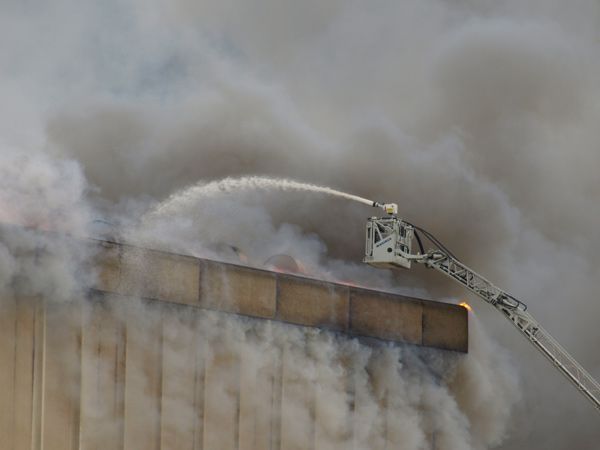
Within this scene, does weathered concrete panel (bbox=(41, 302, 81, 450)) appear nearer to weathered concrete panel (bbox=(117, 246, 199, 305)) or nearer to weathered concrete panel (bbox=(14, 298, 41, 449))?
weathered concrete panel (bbox=(14, 298, 41, 449))

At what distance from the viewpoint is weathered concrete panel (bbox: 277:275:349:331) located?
1048 inches

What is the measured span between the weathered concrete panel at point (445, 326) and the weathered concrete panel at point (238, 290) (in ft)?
12.5

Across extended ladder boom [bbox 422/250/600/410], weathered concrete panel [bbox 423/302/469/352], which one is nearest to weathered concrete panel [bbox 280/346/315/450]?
weathered concrete panel [bbox 423/302/469/352]

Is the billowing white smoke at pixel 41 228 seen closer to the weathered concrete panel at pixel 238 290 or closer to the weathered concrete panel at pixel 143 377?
the weathered concrete panel at pixel 143 377

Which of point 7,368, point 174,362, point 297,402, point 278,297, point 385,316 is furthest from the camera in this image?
point 385,316

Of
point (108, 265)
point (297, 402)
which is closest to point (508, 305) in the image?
point (297, 402)

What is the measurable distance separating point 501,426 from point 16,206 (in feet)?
36.3

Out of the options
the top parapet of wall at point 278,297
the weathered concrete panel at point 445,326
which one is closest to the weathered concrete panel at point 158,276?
the top parapet of wall at point 278,297

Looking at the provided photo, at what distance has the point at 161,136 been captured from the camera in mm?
32969

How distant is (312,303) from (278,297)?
0.76 meters

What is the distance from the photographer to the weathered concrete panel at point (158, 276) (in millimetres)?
24234

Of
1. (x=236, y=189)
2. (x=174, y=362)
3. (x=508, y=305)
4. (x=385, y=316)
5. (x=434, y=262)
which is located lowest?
(x=174, y=362)

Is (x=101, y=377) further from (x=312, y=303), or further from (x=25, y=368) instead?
(x=312, y=303)

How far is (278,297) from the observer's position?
2652cm
